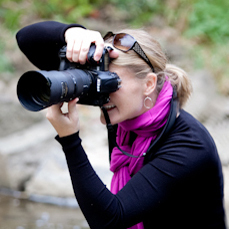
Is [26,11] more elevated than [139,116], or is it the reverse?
[26,11]

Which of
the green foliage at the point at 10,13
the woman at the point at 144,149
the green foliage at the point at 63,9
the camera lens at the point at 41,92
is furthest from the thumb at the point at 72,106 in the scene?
the green foliage at the point at 63,9

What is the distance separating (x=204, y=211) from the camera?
61.0 inches

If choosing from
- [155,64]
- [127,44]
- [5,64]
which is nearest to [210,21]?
[5,64]

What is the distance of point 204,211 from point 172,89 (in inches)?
22.5

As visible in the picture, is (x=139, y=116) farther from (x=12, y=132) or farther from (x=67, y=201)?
(x=12, y=132)

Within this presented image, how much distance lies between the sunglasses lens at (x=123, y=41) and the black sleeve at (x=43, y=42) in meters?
0.29

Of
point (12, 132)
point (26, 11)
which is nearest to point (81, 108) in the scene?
point (12, 132)

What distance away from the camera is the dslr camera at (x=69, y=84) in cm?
123

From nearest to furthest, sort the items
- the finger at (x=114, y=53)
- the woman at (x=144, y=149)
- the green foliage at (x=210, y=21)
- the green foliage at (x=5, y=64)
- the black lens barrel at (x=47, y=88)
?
1. the black lens barrel at (x=47, y=88)
2. the woman at (x=144, y=149)
3. the finger at (x=114, y=53)
4. the green foliage at (x=5, y=64)
5. the green foliage at (x=210, y=21)

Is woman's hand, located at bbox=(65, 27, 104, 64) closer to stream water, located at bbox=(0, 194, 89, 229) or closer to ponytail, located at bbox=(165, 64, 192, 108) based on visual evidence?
ponytail, located at bbox=(165, 64, 192, 108)

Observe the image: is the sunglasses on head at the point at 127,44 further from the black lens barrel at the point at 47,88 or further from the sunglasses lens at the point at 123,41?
the black lens barrel at the point at 47,88

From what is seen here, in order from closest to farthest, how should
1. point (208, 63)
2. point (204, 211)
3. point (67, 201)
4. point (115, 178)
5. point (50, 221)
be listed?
point (204, 211)
point (115, 178)
point (50, 221)
point (67, 201)
point (208, 63)

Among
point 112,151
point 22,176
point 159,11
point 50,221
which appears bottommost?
point 50,221

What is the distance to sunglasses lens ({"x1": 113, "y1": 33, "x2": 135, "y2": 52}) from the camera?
4.85 ft
